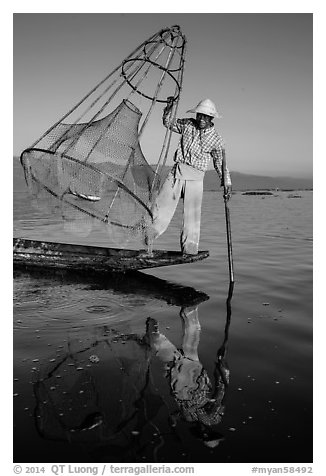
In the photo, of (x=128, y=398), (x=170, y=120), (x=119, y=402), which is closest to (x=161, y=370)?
(x=128, y=398)

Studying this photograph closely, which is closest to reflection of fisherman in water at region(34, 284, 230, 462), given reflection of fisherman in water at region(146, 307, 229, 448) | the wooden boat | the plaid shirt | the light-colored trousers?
reflection of fisherman in water at region(146, 307, 229, 448)

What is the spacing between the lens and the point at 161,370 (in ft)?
13.4

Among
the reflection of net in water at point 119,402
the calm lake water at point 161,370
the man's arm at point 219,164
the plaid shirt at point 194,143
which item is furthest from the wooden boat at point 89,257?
the reflection of net in water at point 119,402

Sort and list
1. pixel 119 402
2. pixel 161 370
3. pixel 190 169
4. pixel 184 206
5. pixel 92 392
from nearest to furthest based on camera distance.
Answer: pixel 119 402 < pixel 92 392 < pixel 161 370 < pixel 190 169 < pixel 184 206

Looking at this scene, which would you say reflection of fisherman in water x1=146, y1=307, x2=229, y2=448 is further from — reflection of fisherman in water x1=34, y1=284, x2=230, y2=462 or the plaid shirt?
the plaid shirt

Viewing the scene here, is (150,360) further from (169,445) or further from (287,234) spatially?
(287,234)

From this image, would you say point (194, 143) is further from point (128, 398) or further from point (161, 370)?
point (128, 398)

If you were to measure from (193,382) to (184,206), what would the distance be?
167 inches

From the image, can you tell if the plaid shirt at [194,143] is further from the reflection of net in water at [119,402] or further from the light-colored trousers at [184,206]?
the reflection of net in water at [119,402]

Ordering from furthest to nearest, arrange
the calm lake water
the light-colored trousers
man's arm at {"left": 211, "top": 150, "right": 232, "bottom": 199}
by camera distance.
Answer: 1. the light-colored trousers
2. man's arm at {"left": 211, "top": 150, "right": 232, "bottom": 199}
3. the calm lake water

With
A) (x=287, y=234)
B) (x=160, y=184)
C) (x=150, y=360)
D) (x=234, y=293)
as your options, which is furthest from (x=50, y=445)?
(x=287, y=234)

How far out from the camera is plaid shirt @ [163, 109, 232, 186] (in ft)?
23.4

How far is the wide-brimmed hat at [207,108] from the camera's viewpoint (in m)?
6.74

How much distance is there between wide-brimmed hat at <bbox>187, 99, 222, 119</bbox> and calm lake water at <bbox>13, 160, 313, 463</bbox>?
3.15m
